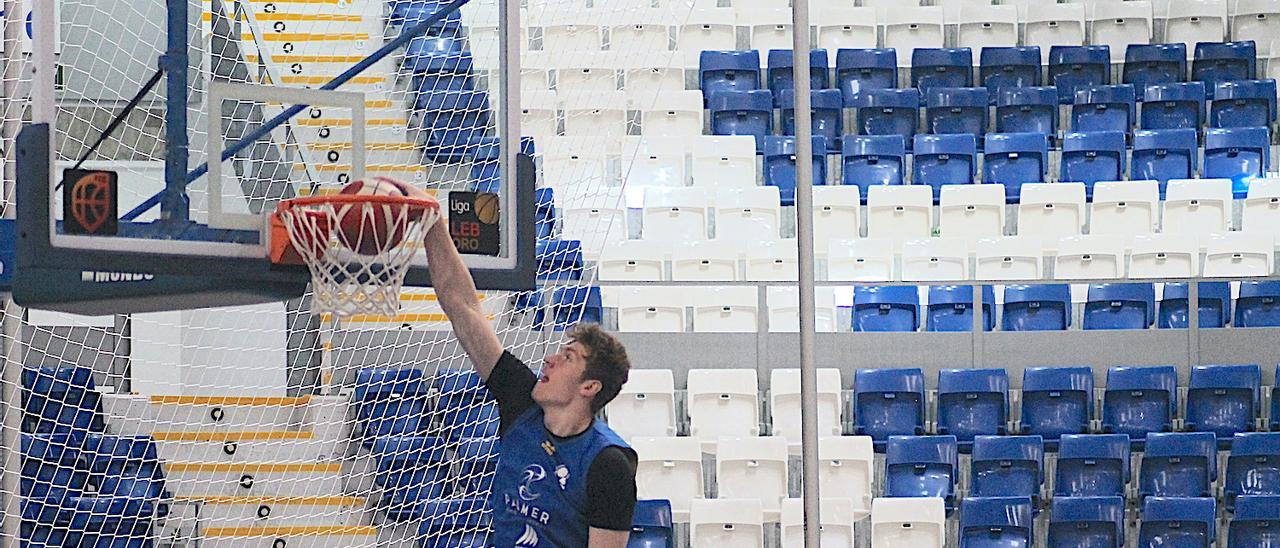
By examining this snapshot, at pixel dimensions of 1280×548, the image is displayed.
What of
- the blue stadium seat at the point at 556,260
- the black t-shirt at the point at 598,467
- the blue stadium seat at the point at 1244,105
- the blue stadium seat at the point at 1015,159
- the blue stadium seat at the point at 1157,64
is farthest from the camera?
the blue stadium seat at the point at 1157,64

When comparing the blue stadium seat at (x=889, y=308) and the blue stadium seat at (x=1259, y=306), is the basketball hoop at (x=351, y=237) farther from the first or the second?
the blue stadium seat at (x=1259, y=306)

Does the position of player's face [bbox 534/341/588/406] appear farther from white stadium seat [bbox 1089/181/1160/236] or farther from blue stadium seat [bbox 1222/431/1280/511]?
white stadium seat [bbox 1089/181/1160/236]

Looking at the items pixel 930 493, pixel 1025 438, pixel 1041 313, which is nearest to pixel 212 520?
pixel 930 493

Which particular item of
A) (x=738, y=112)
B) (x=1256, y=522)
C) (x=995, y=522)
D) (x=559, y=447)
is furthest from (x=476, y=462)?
(x=738, y=112)

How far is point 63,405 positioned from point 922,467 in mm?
3808

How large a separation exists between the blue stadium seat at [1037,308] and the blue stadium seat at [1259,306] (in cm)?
88

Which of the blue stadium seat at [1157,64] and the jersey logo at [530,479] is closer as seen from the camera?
the jersey logo at [530,479]

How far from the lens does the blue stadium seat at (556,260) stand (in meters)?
7.43

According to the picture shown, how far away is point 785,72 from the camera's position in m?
10.2

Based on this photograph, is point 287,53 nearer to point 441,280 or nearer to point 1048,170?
point 441,280

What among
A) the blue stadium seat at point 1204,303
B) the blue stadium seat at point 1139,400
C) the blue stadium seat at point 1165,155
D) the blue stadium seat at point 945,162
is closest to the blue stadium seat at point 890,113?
the blue stadium seat at point 945,162

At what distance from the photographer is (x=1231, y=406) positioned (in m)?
7.98

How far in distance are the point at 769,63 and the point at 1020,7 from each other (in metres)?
1.81

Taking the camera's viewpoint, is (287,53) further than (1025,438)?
No
